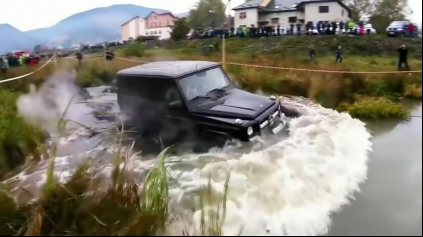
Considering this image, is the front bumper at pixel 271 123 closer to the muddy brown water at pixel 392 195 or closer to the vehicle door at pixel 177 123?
the vehicle door at pixel 177 123

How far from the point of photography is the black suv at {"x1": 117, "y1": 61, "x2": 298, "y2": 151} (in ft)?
11.2

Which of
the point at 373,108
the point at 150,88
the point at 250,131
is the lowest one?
the point at 250,131

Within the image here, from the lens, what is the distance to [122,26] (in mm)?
3818

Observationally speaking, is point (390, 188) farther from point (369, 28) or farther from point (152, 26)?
point (152, 26)

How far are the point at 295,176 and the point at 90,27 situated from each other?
224 centimetres

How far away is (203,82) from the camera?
367 cm

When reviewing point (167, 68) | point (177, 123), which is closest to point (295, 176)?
point (177, 123)

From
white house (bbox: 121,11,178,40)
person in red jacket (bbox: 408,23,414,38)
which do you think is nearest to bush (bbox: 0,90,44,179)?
white house (bbox: 121,11,178,40)

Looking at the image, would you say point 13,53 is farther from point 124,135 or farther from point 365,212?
point 365,212

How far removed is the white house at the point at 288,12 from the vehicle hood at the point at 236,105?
598 millimetres

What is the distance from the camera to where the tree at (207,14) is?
363 cm

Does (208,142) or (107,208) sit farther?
(208,142)

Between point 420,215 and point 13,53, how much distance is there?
3.65 metres

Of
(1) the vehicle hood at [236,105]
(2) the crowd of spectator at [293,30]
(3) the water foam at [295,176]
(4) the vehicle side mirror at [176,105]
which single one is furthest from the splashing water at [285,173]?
(2) the crowd of spectator at [293,30]
